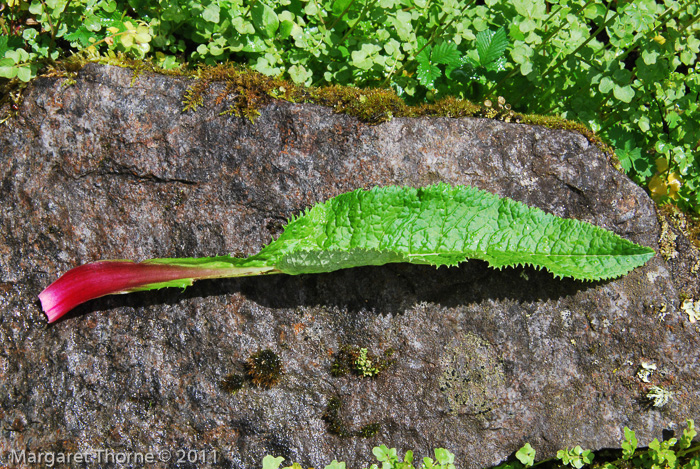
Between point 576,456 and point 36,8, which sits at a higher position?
point 36,8

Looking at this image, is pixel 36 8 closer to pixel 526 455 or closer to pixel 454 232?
pixel 454 232

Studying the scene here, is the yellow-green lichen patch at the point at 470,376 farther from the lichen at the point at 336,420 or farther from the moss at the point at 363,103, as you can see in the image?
the moss at the point at 363,103

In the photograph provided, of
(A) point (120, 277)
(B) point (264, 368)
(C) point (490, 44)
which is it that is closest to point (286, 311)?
(B) point (264, 368)

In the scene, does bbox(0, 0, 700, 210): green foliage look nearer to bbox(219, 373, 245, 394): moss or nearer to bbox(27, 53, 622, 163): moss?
bbox(27, 53, 622, 163): moss

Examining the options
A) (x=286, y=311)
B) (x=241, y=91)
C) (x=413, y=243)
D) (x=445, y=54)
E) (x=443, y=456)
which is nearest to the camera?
(x=443, y=456)

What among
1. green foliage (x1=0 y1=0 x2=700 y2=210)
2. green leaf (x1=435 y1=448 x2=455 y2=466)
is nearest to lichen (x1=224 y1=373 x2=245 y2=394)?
green leaf (x1=435 y1=448 x2=455 y2=466)

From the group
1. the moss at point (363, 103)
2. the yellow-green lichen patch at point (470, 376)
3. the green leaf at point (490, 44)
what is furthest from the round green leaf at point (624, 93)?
the yellow-green lichen patch at point (470, 376)
